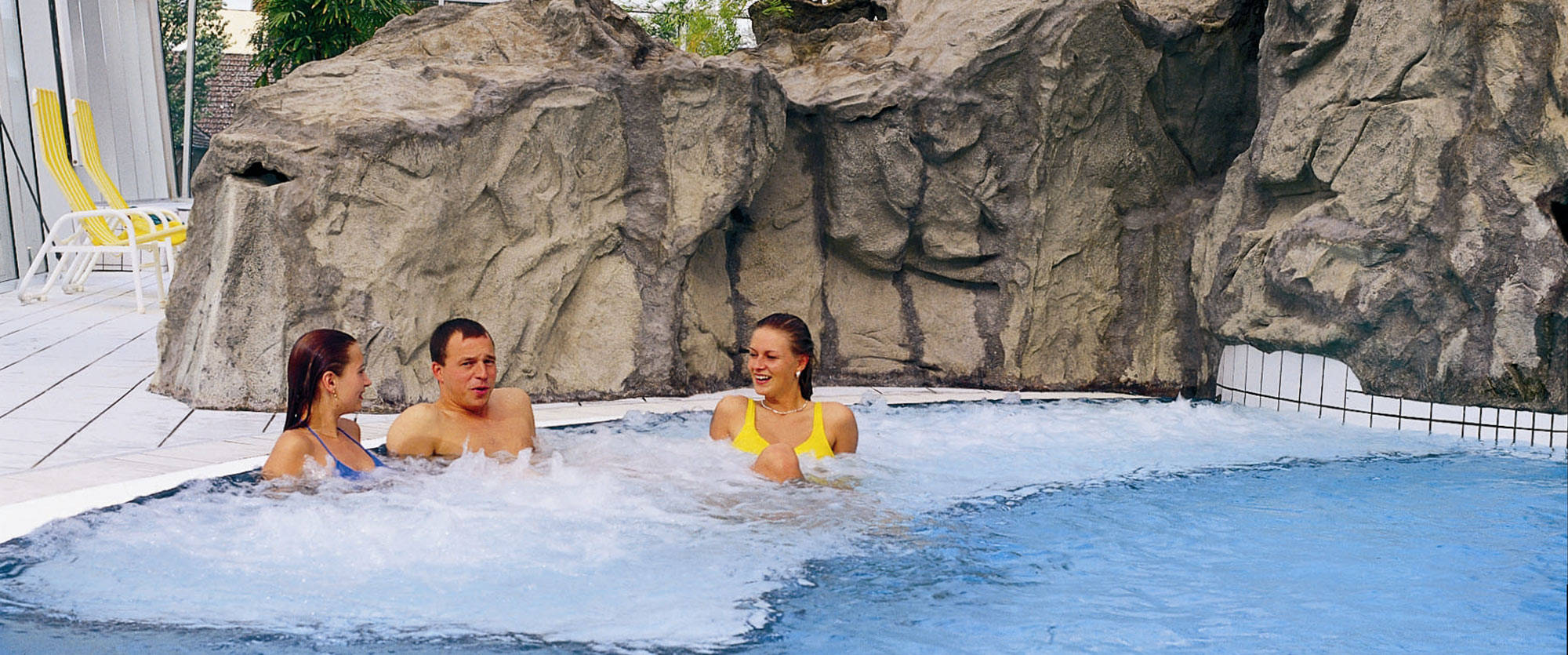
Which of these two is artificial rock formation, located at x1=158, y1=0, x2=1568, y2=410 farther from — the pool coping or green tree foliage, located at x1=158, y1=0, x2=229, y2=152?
green tree foliage, located at x1=158, y1=0, x2=229, y2=152

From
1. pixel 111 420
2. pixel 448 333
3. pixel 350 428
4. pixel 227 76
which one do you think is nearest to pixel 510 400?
pixel 448 333

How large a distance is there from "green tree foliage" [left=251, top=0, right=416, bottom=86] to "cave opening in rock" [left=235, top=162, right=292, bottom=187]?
26.1ft

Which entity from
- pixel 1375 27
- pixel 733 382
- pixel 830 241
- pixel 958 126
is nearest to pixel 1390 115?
pixel 1375 27

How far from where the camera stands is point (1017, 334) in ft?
25.3

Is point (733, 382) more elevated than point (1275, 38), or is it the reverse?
point (1275, 38)

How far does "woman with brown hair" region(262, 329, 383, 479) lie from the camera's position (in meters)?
4.00

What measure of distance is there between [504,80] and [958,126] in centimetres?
251

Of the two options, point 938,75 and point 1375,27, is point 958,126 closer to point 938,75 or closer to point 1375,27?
point 938,75

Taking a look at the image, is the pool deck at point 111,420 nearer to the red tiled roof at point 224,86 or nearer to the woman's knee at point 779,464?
the woman's knee at point 779,464

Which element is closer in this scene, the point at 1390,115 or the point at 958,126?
the point at 1390,115

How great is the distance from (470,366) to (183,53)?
19.3m

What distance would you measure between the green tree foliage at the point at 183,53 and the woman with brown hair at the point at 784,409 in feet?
62.5

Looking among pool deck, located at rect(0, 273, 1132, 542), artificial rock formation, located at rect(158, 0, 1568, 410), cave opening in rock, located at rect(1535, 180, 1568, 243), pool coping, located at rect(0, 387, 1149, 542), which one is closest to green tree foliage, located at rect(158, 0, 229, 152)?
pool deck, located at rect(0, 273, 1132, 542)

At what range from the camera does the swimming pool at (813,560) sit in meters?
3.20
